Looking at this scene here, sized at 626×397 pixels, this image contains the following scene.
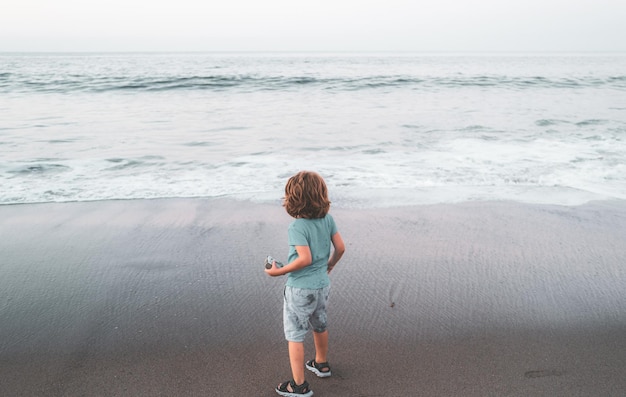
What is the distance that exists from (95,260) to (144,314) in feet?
3.98

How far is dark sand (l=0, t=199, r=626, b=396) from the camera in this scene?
2729 millimetres

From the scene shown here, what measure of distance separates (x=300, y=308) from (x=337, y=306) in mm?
947

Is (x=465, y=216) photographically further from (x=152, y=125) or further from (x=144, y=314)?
(x=152, y=125)

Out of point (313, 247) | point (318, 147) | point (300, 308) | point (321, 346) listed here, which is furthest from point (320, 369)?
point (318, 147)

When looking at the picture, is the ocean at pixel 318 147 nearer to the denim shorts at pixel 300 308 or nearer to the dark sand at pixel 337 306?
the dark sand at pixel 337 306

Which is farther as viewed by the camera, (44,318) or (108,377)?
(44,318)

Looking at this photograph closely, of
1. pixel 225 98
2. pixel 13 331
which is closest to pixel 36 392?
pixel 13 331

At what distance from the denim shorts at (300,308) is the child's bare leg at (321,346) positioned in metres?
0.13

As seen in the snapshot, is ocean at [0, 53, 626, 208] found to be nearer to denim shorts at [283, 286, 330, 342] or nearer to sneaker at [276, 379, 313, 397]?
denim shorts at [283, 286, 330, 342]

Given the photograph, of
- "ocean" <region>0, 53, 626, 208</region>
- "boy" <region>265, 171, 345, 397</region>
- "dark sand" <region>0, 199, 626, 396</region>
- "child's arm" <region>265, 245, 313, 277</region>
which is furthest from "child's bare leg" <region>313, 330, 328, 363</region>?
"ocean" <region>0, 53, 626, 208</region>

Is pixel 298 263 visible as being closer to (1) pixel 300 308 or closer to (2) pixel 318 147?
(1) pixel 300 308

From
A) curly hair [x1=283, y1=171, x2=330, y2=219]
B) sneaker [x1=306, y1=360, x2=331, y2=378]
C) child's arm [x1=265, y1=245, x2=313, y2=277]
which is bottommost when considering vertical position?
sneaker [x1=306, y1=360, x2=331, y2=378]

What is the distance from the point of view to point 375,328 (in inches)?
128

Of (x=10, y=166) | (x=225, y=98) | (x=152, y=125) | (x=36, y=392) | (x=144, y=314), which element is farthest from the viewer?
(x=225, y=98)
